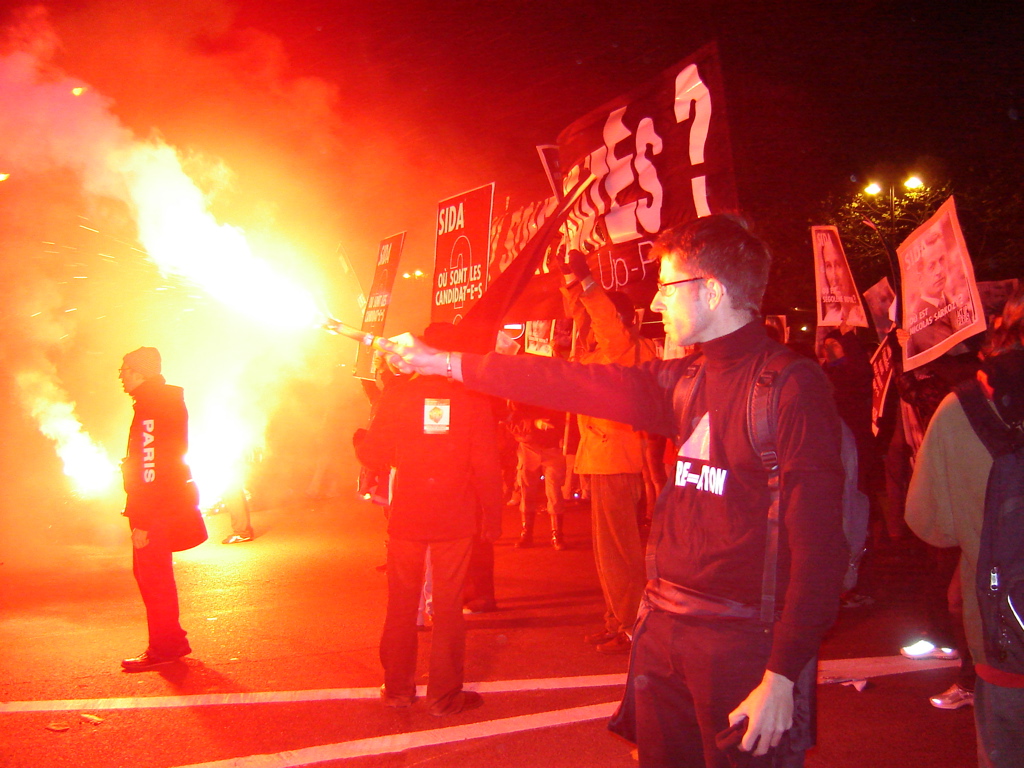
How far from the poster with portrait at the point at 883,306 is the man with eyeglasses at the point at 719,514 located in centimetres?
647

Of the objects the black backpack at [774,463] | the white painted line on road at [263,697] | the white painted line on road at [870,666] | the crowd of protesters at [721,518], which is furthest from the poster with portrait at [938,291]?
the black backpack at [774,463]

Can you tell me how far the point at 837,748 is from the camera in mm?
4047

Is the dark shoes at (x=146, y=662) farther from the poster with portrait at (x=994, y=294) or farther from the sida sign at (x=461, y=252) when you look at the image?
the poster with portrait at (x=994, y=294)

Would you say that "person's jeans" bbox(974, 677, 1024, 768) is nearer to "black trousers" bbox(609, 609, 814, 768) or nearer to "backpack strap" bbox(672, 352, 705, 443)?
"black trousers" bbox(609, 609, 814, 768)

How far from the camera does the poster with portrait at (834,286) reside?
823cm

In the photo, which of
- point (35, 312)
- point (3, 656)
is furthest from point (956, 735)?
point (35, 312)

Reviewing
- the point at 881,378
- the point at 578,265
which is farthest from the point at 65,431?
the point at 881,378

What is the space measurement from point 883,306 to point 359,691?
249 inches

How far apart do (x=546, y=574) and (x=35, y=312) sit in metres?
13.2

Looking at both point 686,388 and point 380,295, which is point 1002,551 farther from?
point 380,295

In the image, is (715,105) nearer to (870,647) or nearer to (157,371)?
(870,647)

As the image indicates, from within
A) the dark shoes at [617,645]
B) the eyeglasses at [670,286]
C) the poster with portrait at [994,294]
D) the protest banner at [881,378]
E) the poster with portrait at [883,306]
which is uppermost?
the poster with portrait at [883,306]

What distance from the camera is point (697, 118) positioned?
192 inches

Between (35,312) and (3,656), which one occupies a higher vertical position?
(35,312)
